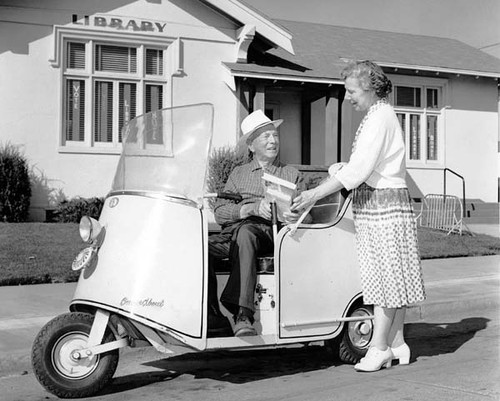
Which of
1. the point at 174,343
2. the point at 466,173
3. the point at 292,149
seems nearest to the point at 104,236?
the point at 174,343

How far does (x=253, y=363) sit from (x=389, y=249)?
1.51 metres

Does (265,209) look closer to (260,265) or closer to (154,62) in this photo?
(260,265)

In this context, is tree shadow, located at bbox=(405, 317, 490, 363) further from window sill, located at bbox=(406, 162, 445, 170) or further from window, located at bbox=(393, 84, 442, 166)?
window, located at bbox=(393, 84, 442, 166)

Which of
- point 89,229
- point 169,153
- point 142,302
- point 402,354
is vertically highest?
point 169,153

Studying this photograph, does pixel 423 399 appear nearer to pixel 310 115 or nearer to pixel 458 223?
pixel 458 223

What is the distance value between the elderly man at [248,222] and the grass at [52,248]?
14.5ft

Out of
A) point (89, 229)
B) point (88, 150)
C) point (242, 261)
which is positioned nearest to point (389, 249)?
point (242, 261)

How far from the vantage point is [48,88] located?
14938mm

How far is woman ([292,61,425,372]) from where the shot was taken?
207 inches

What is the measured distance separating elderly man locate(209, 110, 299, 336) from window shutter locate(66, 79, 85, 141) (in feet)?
32.9

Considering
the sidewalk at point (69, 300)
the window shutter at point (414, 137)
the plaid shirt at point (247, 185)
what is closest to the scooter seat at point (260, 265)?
the plaid shirt at point (247, 185)

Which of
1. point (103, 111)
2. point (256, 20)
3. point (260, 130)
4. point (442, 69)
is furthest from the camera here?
point (442, 69)

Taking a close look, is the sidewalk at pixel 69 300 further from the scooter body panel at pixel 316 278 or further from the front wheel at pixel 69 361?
the scooter body panel at pixel 316 278

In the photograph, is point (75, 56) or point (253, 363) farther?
point (75, 56)
